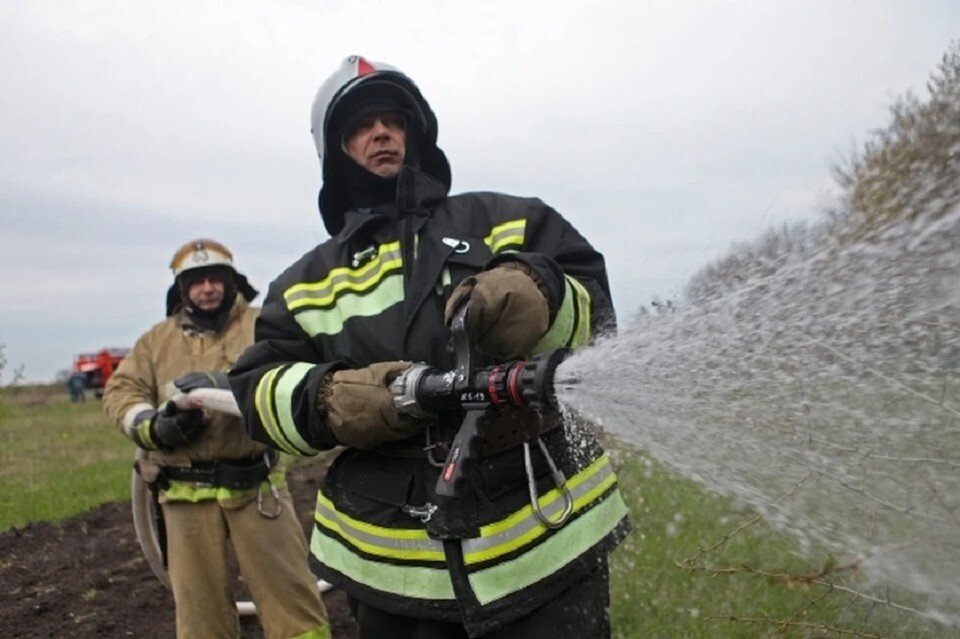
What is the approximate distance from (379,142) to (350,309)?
23.0 inches

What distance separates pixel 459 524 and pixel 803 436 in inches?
32.9

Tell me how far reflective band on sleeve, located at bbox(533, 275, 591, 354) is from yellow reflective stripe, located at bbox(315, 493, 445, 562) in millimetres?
528

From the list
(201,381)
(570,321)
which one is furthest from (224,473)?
(570,321)

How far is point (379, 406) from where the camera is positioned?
210cm

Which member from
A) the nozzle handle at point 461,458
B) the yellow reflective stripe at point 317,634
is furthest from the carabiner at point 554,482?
the yellow reflective stripe at point 317,634

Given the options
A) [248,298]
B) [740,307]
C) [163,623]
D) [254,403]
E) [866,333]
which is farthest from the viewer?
[163,623]

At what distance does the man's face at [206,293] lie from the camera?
171 inches

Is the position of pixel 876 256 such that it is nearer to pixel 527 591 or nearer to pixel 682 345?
pixel 682 345

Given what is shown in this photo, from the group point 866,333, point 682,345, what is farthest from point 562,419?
point 866,333

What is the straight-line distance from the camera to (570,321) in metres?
2.24

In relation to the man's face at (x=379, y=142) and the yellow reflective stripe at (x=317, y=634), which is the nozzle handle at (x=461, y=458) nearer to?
the man's face at (x=379, y=142)

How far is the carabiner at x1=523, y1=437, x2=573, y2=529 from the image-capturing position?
6.95ft

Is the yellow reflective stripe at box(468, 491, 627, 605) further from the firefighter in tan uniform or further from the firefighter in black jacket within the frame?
the firefighter in tan uniform

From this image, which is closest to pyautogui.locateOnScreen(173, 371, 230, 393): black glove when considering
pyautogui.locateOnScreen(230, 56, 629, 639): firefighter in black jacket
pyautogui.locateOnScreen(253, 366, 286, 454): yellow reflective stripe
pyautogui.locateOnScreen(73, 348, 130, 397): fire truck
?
pyautogui.locateOnScreen(230, 56, 629, 639): firefighter in black jacket
